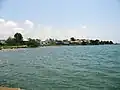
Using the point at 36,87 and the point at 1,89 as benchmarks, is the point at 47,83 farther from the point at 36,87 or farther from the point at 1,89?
the point at 1,89

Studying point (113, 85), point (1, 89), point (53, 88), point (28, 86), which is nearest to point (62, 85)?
point (53, 88)

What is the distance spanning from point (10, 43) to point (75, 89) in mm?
181827

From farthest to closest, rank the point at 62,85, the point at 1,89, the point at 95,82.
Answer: the point at 95,82 < the point at 62,85 < the point at 1,89

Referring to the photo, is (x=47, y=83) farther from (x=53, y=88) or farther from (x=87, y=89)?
(x=87, y=89)

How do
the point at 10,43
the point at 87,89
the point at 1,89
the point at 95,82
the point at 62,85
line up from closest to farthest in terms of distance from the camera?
the point at 1,89, the point at 87,89, the point at 62,85, the point at 95,82, the point at 10,43

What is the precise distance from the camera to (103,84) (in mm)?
22984

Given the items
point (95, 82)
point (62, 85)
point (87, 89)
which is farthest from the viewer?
point (95, 82)

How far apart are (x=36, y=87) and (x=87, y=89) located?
180 inches

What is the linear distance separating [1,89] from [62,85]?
6911mm

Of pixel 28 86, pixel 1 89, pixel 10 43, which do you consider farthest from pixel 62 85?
pixel 10 43

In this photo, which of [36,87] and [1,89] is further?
[36,87]

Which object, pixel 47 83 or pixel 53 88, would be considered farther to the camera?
pixel 47 83

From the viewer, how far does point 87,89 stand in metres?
21.0

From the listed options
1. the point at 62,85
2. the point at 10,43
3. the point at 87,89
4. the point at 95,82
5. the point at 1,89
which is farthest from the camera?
the point at 10,43
